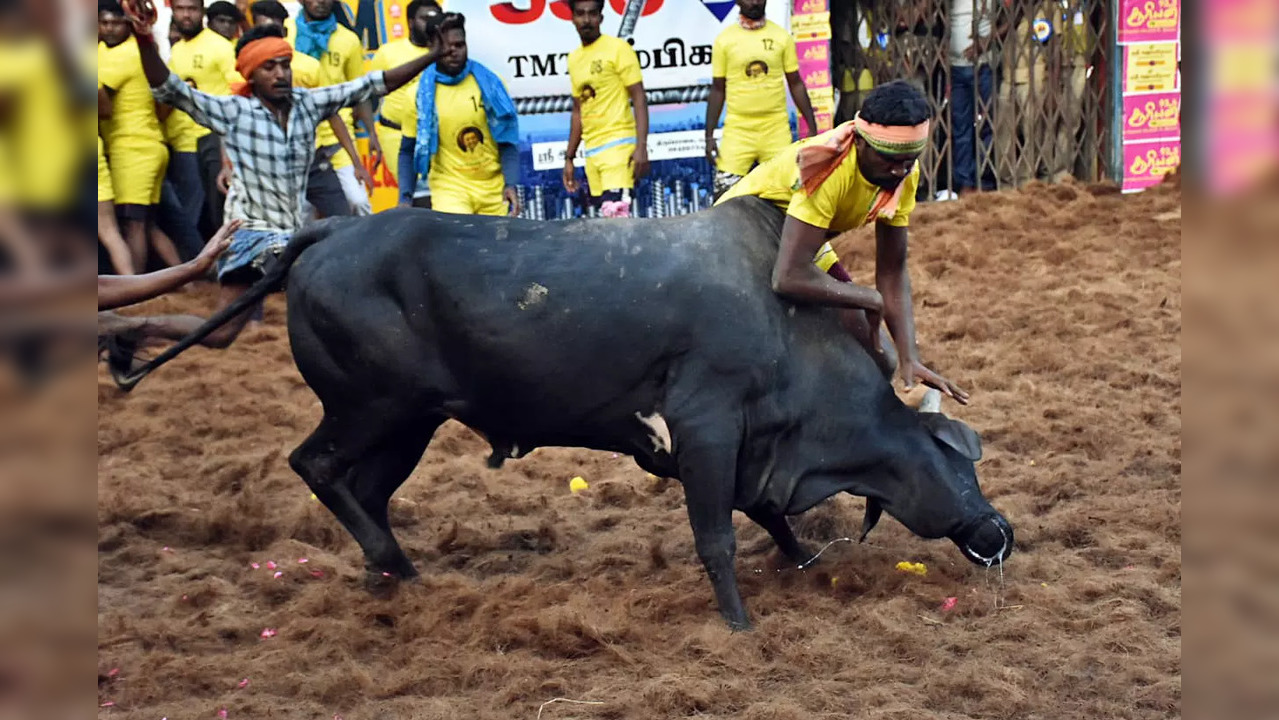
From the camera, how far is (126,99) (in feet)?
26.6

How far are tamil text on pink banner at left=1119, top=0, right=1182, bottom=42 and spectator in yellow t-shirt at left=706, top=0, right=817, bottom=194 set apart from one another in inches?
125

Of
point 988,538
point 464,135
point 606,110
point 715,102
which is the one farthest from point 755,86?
point 988,538

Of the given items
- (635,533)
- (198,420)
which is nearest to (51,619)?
(635,533)

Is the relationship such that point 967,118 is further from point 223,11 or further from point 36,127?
point 36,127

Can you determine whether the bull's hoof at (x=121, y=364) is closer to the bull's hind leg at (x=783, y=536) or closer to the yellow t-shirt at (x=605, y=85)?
the bull's hind leg at (x=783, y=536)

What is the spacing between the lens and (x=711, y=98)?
8.74 meters

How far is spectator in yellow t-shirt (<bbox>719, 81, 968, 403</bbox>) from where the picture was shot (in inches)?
141

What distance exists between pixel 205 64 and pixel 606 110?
264cm

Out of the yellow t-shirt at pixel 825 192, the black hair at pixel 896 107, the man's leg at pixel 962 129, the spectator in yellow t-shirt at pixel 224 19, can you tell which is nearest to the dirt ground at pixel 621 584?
the yellow t-shirt at pixel 825 192

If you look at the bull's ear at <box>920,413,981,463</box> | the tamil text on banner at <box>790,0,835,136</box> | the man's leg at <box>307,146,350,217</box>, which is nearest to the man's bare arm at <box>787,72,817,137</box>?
the tamil text on banner at <box>790,0,835,136</box>

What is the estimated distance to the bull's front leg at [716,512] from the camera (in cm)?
372

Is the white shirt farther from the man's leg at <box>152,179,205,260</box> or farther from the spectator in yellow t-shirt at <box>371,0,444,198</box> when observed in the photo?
the man's leg at <box>152,179,205,260</box>

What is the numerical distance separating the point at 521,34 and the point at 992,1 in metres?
3.88

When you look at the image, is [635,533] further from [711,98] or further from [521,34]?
[521,34]
